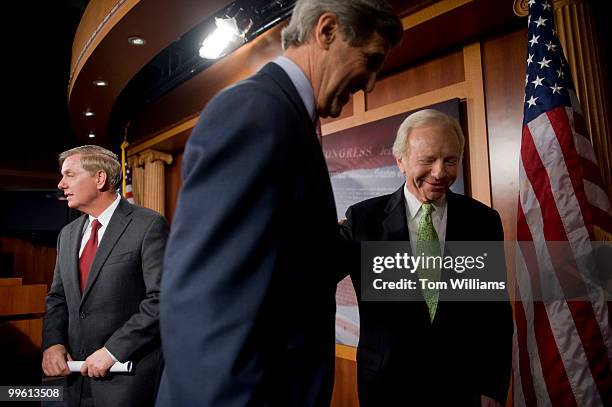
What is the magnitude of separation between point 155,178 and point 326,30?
4761mm

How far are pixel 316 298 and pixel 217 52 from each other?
9.22 feet

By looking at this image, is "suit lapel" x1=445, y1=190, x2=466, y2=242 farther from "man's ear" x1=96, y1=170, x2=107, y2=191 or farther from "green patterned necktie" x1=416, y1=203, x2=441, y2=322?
"man's ear" x1=96, y1=170, x2=107, y2=191

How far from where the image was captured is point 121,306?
1719 millimetres

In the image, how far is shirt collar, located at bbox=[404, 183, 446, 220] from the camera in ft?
4.78

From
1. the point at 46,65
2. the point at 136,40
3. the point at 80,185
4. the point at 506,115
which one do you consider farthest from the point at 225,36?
the point at 46,65

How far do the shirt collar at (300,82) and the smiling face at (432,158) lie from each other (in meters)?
0.67

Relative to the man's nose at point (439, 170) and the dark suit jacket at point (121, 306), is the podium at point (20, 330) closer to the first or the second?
the dark suit jacket at point (121, 306)

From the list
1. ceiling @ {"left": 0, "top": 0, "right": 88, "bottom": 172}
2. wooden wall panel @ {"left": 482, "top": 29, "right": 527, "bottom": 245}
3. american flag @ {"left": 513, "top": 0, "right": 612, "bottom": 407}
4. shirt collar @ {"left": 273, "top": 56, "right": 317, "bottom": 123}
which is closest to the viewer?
shirt collar @ {"left": 273, "top": 56, "right": 317, "bottom": 123}

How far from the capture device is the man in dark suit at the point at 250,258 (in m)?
0.62

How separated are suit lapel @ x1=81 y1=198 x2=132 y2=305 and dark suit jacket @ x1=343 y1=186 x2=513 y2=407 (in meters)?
1.12

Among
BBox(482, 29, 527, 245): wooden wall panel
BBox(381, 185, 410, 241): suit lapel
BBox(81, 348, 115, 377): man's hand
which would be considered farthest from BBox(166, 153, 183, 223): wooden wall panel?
BBox(381, 185, 410, 241): suit lapel

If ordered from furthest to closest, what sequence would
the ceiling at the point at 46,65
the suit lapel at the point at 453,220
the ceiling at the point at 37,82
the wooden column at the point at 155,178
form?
1. the wooden column at the point at 155,178
2. the ceiling at the point at 37,82
3. the ceiling at the point at 46,65
4. the suit lapel at the point at 453,220

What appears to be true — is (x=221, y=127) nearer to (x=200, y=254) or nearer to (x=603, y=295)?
Result: (x=200, y=254)

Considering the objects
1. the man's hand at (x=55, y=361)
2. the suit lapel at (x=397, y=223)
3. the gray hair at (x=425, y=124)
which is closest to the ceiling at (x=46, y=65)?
the gray hair at (x=425, y=124)
